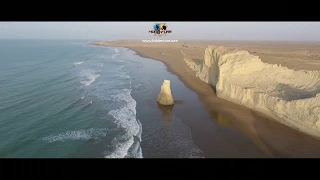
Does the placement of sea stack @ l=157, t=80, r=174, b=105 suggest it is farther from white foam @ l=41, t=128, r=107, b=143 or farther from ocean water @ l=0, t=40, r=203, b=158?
white foam @ l=41, t=128, r=107, b=143

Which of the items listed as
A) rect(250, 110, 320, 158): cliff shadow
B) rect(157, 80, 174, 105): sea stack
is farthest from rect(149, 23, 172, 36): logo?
rect(250, 110, 320, 158): cliff shadow

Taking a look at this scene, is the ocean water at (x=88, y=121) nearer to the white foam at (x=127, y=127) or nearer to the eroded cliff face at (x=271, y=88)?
the white foam at (x=127, y=127)

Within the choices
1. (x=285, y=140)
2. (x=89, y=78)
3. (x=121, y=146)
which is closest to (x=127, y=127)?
(x=121, y=146)

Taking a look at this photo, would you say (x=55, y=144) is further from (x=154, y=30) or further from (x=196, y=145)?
(x=154, y=30)

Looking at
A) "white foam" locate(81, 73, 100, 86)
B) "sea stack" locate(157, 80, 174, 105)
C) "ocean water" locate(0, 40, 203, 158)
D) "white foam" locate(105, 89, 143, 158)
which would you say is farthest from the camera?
"white foam" locate(81, 73, 100, 86)

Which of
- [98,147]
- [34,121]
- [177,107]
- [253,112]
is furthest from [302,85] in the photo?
[34,121]

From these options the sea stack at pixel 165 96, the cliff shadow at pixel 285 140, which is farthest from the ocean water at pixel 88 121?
the cliff shadow at pixel 285 140
